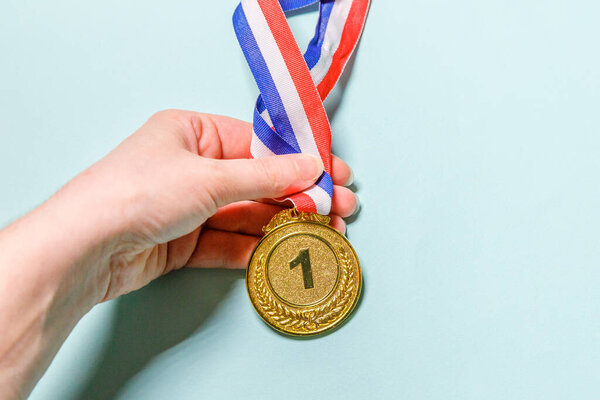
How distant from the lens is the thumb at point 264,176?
1583 mm

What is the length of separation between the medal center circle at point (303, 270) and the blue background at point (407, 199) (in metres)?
0.15

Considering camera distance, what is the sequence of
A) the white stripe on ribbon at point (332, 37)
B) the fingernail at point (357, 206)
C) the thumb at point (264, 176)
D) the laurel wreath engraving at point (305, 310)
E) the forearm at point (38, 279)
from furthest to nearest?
the white stripe on ribbon at point (332, 37), the fingernail at point (357, 206), the laurel wreath engraving at point (305, 310), the thumb at point (264, 176), the forearm at point (38, 279)

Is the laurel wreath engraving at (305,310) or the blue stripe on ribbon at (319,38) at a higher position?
the blue stripe on ribbon at (319,38)

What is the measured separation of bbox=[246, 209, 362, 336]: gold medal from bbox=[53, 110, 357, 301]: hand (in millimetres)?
105

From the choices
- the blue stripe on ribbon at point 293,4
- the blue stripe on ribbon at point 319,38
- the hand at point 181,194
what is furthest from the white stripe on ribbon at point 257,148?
Answer: the blue stripe on ribbon at point 293,4

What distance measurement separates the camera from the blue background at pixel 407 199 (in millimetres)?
1753

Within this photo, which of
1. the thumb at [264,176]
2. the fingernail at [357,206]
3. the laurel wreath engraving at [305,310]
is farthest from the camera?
the fingernail at [357,206]

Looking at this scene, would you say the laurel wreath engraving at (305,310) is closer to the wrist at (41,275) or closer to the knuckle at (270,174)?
the knuckle at (270,174)

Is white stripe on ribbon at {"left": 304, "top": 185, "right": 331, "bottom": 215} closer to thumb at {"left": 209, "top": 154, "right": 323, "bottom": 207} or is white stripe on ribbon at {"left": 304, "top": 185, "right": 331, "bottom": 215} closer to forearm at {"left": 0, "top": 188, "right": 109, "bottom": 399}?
thumb at {"left": 209, "top": 154, "right": 323, "bottom": 207}

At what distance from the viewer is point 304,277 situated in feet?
5.67

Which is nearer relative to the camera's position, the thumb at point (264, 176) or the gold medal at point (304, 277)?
the thumb at point (264, 176)

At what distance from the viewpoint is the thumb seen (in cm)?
158

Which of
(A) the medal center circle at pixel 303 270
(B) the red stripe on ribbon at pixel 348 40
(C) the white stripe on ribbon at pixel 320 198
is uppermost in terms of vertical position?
(B) the red stripe on ribbon at pixel 348 40

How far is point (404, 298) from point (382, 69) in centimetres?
75
